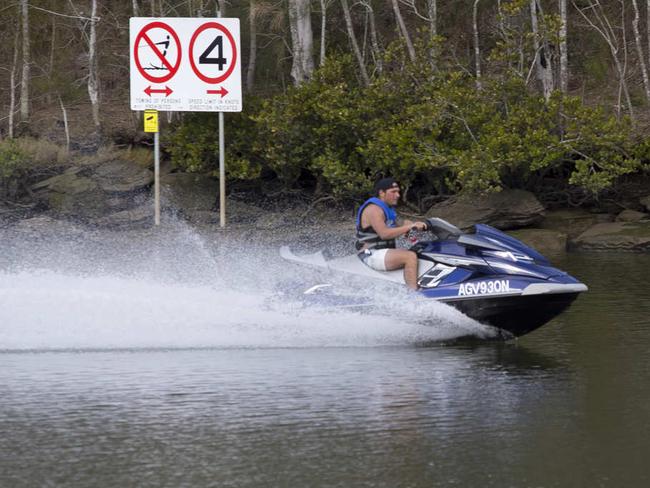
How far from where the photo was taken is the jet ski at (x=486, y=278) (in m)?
9.39

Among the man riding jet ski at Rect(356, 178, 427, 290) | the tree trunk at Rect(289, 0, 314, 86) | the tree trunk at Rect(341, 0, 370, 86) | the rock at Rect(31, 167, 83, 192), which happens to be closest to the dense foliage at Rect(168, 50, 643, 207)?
the tree trunk at Rect(341, 0, 370, 86)

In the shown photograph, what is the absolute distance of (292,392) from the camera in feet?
25.5

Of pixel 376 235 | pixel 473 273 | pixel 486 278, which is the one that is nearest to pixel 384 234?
pixel 376 235

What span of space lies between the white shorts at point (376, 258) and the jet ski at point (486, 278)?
0.05 meters

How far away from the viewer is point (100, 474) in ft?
18.9

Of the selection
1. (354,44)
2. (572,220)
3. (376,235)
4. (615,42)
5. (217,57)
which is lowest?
(572,220)

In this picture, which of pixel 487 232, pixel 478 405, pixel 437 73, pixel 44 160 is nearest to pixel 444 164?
pixel 437 73

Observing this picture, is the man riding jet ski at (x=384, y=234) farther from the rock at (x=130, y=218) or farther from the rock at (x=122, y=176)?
the rock at (x=122, y=176)

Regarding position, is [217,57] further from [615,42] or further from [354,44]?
[615,42]

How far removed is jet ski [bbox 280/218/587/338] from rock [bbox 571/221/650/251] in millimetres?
11371

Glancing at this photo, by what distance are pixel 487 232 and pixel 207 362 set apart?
2407 millimetres

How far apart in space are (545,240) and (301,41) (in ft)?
27.6

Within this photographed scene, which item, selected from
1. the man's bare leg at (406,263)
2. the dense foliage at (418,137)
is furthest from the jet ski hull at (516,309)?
the dense foliage at (418,137)

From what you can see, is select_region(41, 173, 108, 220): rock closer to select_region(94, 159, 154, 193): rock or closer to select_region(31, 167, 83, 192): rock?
select_region(31, 167, 83, 192): rock
